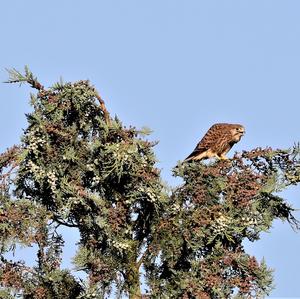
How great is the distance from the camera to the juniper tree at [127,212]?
9539mm

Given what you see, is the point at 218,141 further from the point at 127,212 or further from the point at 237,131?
the point at 127,212

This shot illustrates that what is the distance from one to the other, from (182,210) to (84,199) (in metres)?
1.25

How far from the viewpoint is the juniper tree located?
954cm

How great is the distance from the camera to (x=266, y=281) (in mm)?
9523

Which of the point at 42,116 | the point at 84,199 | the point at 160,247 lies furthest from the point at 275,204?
the point at 42,116

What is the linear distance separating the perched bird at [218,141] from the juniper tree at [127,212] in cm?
469

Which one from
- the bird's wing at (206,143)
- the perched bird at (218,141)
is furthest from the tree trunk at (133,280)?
the bird's wing at (206,143)

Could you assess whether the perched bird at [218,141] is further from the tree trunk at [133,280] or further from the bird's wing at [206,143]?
the tree trunk at [133,280]

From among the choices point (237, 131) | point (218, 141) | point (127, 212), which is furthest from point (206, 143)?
point (127, 212)

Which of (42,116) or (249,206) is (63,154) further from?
(249,206)

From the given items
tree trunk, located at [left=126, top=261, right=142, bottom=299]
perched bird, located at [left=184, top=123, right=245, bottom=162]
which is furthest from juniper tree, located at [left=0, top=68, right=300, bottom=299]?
perched bird, located at [left=184, top=123, right=245, bottom=162]

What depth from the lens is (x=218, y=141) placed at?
50.2ft

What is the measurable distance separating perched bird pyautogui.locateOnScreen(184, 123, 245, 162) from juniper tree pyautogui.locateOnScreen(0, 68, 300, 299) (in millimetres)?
4691

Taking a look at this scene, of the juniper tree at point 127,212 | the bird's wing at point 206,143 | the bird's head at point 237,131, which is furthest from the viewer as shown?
the bird's head at point 237,131
